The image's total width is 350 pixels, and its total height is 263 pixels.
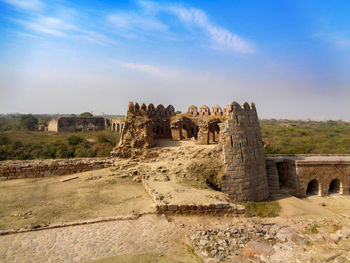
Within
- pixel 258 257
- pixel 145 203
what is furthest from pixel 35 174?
pixel 258 257

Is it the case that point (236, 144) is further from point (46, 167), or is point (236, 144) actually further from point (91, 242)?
point (46, 167)

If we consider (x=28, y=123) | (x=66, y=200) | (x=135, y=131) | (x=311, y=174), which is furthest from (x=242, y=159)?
(x=28, y=123)

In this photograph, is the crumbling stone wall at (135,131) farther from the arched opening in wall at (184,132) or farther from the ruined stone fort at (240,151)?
the arched opening in wall at (184,132)

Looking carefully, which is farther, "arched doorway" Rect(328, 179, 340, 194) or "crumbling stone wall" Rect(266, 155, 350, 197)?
"arched doorway" Rect(328, 179, 340, 194)

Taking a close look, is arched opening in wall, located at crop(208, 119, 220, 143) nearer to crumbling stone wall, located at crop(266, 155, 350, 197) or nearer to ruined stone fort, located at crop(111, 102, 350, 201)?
ruined stone fort, located at crop(111, 102, 350, 201)

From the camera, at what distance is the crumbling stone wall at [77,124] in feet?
130

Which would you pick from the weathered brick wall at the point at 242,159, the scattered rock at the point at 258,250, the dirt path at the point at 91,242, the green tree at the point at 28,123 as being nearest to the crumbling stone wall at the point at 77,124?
the green tree at the point at 28,123

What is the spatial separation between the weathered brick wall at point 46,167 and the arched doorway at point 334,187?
13.9 meters

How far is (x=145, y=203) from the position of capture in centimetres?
826

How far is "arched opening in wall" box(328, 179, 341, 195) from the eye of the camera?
14.6 m

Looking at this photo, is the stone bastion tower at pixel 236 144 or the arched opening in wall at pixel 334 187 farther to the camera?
the arched opening in wall at pixel 334 187

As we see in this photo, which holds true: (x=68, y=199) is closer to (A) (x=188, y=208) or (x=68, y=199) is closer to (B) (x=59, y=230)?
(B) (x=59, y=230)

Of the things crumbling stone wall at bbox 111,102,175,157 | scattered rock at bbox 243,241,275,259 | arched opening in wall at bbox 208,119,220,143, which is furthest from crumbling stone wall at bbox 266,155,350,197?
scattered rock at bbox 243,241,275,259

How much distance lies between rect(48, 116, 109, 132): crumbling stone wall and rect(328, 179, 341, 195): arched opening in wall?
34.7 metres
